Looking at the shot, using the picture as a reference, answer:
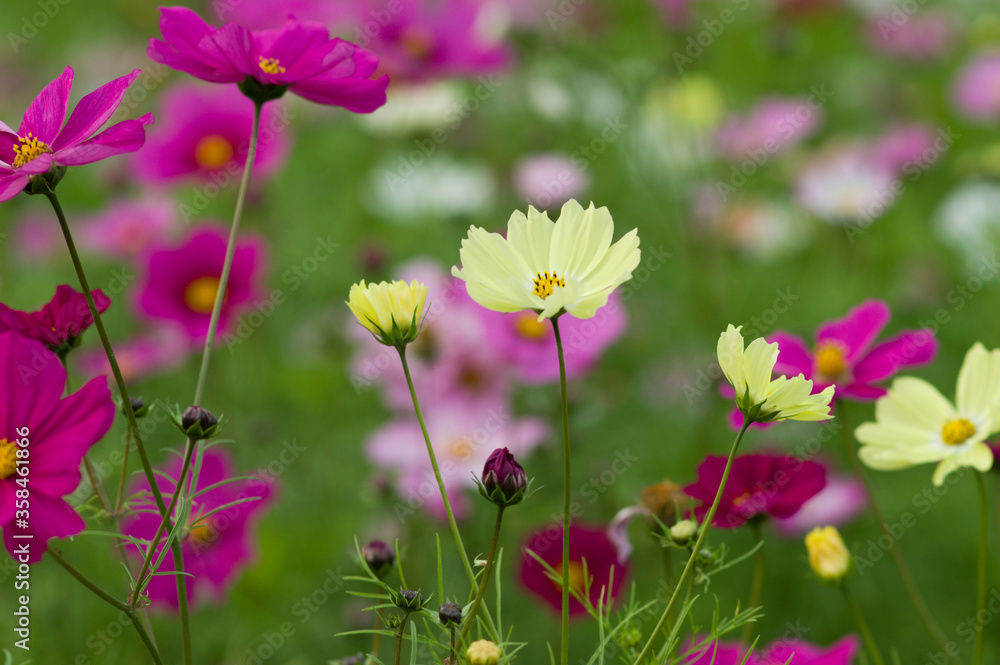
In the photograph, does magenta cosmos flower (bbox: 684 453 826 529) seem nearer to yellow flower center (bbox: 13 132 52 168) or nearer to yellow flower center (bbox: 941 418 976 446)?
yellow flower center (bbox: 941 418 976 446)

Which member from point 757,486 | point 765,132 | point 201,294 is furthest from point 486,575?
point 765,132

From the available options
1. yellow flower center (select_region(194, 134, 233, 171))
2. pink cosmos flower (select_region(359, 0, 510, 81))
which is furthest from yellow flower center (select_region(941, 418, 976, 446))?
yellow flower center (select_region(194, 134, 233, 171))

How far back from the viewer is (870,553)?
118cm

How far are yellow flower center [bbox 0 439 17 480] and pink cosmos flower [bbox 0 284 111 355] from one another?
0.07 m

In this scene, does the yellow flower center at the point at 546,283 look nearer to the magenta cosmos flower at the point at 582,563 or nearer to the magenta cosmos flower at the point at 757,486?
the magenta cosmos flower at the point at 757,486

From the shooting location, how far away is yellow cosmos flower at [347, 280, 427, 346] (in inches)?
18.2

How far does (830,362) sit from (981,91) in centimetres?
165

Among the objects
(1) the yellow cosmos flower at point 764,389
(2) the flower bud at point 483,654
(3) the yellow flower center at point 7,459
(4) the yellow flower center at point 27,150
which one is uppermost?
(4) the yellow flower center at point 27,150

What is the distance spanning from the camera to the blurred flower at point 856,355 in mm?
611

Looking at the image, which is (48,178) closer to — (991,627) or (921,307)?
(991,627)

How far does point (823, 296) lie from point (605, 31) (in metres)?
0.76

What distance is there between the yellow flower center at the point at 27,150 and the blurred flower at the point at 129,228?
46.0 inches

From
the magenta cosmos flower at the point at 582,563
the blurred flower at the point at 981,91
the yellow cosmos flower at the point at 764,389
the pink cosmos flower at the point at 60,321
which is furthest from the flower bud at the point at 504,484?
the blurred flower at the point at 981,91

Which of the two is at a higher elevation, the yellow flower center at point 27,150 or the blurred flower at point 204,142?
the yellow flower center at point 27,150
